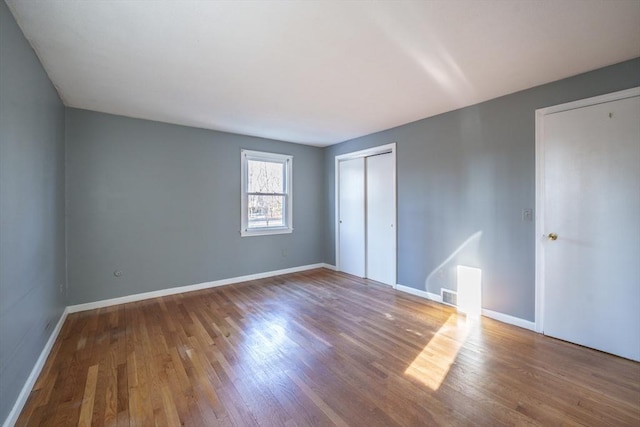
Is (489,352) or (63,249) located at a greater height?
(63,249)

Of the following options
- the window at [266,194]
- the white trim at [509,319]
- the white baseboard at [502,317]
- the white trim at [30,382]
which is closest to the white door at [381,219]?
the white baseboard at [502,317]

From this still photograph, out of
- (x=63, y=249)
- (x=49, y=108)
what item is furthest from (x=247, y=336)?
(x=49, y=108)

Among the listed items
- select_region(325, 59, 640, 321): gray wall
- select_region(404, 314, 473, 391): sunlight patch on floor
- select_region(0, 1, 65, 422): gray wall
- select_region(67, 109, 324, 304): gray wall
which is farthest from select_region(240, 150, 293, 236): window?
select_region(404, 314, 473, 391): sunlight patch on floor

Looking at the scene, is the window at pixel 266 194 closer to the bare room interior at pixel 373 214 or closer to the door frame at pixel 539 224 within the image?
the bare room interior at pixel 373 214

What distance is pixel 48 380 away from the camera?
6.61 feet

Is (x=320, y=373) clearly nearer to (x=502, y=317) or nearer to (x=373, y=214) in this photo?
(x=502, y=317)

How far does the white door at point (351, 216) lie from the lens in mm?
4781

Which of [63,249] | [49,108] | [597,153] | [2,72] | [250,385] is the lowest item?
[250,385]

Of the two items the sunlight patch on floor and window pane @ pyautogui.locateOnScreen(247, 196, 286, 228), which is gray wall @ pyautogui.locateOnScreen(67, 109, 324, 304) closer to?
window pane @ pyautogui.locateOnScreen(247, 196, 286, 228)

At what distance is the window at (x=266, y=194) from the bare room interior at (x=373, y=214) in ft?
0.49

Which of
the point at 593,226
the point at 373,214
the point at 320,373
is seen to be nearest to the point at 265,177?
the point at 373,214

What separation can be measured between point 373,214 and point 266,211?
188cm

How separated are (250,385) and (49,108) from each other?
121 inches

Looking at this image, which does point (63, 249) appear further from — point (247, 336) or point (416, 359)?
point (416, 359)
